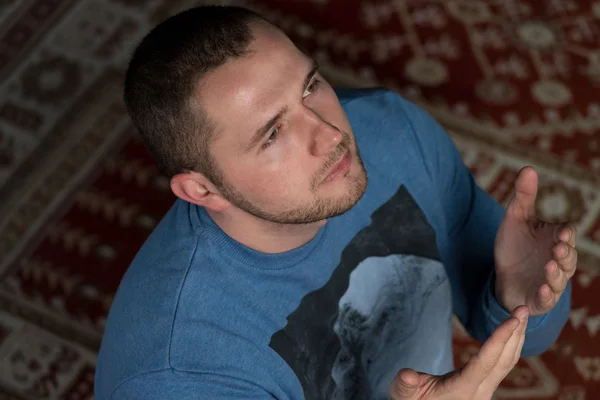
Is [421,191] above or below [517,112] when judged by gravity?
above

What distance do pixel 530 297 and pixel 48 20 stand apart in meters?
1.86

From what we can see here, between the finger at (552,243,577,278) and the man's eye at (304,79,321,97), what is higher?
the man's eye at (304,79,321,97)

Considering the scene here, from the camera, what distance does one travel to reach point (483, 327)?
1.21 metres

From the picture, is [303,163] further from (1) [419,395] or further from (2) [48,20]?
(2) [48,20]

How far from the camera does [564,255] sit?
940mm

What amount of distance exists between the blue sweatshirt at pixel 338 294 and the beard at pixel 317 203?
50 millimetres

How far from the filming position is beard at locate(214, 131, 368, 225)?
39.0 inches

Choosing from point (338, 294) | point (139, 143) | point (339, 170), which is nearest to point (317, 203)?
point (339, 170)

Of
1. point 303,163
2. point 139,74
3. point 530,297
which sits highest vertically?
point 139,74

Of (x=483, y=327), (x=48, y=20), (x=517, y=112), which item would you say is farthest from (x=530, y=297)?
(x=48, y=20)

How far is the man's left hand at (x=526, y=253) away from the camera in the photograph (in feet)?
3.27

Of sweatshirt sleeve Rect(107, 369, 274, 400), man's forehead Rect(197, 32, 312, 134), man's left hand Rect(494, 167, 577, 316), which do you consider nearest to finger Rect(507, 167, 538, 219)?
man's left hand Rect(494, 167, 577, 316)

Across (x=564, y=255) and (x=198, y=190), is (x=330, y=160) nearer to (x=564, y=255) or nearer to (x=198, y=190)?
(x=198, y=190)

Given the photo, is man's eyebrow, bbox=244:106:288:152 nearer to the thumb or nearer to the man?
the man
